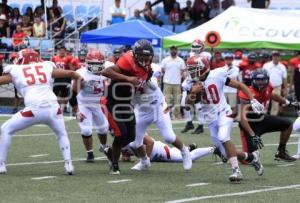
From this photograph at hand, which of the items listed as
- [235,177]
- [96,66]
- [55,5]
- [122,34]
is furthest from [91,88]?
[55,5]

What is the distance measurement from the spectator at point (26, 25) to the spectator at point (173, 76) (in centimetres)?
609

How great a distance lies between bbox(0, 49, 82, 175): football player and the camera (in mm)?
11438

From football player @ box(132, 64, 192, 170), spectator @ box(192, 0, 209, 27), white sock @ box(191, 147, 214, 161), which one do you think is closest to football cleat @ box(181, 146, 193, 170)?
football player @ box(132, 64, 192, 170)

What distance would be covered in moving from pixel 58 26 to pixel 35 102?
1589 cm

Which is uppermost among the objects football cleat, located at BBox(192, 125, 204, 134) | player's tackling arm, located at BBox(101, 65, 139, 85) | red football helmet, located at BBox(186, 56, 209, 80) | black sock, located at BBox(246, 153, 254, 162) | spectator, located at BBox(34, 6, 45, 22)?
red football helmet, located at BBox(186, 56, 209, 80)

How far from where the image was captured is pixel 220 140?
11.2m

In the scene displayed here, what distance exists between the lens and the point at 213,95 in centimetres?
1138

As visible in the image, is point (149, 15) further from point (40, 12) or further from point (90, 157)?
point (90, 157)

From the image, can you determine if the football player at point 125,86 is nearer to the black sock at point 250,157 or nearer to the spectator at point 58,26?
the black sock at point 250,157

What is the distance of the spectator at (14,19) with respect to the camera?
27.5m

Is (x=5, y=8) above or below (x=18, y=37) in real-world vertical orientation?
above

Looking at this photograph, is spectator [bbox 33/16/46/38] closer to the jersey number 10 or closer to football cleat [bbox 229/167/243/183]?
the jersey number 10

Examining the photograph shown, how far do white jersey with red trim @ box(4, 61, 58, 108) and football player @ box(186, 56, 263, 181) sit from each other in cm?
183

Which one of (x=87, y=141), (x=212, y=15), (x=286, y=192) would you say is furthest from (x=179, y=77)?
(x=286, y=192)
